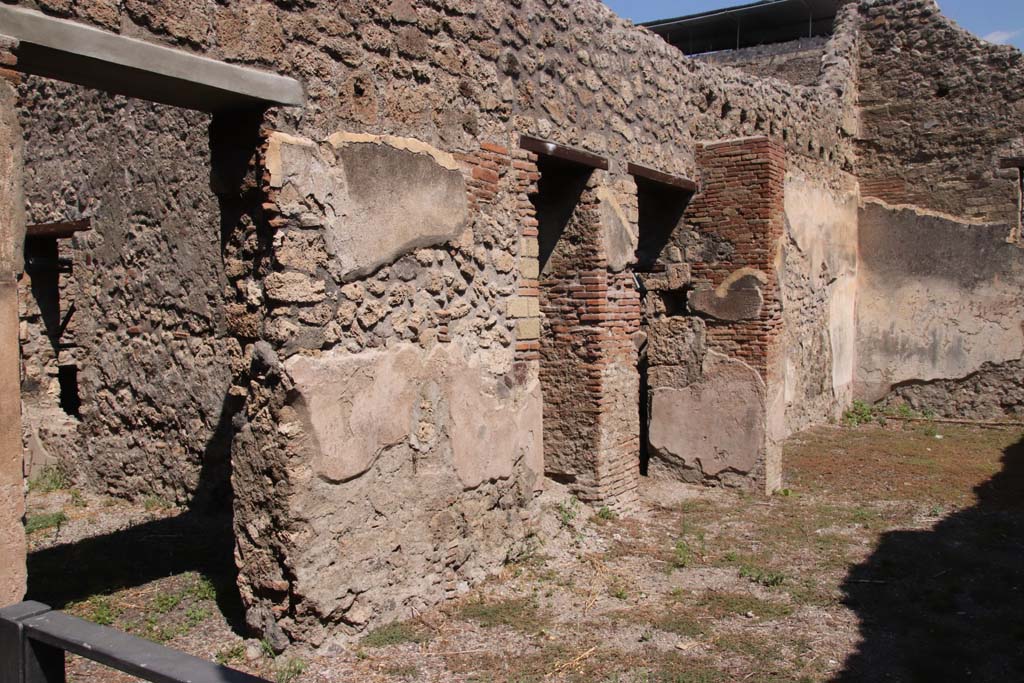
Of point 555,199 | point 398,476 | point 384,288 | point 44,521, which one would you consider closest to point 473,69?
point 384,288

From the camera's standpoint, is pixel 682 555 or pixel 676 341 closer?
pixel 682 555

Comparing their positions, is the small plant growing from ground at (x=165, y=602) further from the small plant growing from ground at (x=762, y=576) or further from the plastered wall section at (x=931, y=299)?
the plastered wall section at (x=931, y=299)

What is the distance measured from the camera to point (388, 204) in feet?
14.2

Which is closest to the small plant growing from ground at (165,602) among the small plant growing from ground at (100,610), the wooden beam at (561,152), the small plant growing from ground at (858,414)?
the small plant growing from ground at (100,610)

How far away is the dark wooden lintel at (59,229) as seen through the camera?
6965 mm

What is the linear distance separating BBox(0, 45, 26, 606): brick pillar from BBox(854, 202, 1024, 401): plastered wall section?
34.7 feet

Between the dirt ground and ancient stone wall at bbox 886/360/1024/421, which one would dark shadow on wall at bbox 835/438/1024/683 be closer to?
the dirt ground

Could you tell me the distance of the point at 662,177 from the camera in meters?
7.14

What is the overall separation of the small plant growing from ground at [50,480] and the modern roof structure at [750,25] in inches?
439

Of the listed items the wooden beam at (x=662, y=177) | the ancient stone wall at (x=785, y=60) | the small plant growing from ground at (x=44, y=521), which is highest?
the ancient stone wall at (x=785, y=60)

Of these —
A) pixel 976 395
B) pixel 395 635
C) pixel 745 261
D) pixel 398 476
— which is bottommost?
pixel 395 635

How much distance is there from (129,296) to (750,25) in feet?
36.5

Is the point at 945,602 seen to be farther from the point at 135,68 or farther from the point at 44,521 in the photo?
the point at 44,521

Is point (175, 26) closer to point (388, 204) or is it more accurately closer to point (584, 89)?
point (388, 204)
